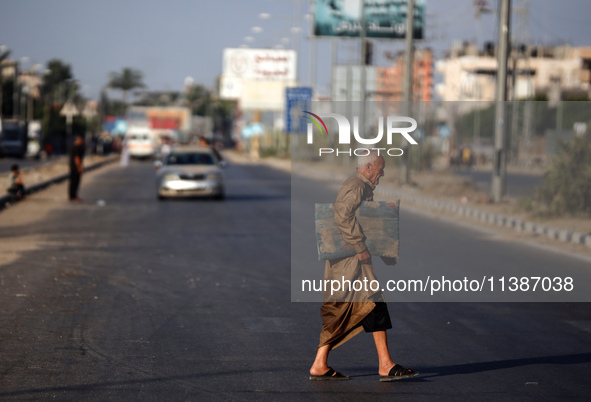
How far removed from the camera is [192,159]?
88.9 feet

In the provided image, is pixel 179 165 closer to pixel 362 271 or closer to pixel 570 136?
pixel 570 136

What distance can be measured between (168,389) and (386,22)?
40.0 meters

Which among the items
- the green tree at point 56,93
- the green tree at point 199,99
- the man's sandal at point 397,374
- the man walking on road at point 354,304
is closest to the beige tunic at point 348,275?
the man walking on road at point 354,304

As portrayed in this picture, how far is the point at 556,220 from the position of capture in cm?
1905

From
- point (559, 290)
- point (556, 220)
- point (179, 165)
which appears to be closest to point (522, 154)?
point (179, 165)

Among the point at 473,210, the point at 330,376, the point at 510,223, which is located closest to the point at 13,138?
the point at 473,210

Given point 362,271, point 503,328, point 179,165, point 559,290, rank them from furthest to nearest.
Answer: point 179,165
point 559,290
point 503,328
point 362,271

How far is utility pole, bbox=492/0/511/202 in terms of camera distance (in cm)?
2331

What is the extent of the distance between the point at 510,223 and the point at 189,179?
9.66 meters

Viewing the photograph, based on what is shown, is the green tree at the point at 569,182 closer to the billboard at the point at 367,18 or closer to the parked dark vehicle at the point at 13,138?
the billboard at the point at 367,18

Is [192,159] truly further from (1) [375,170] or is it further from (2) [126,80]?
(2) [126,80]

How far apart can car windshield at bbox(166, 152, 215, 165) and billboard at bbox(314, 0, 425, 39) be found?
19357 millimetres

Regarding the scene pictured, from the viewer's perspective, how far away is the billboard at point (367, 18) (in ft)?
145

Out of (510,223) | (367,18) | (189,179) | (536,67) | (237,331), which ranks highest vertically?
(536,67)
